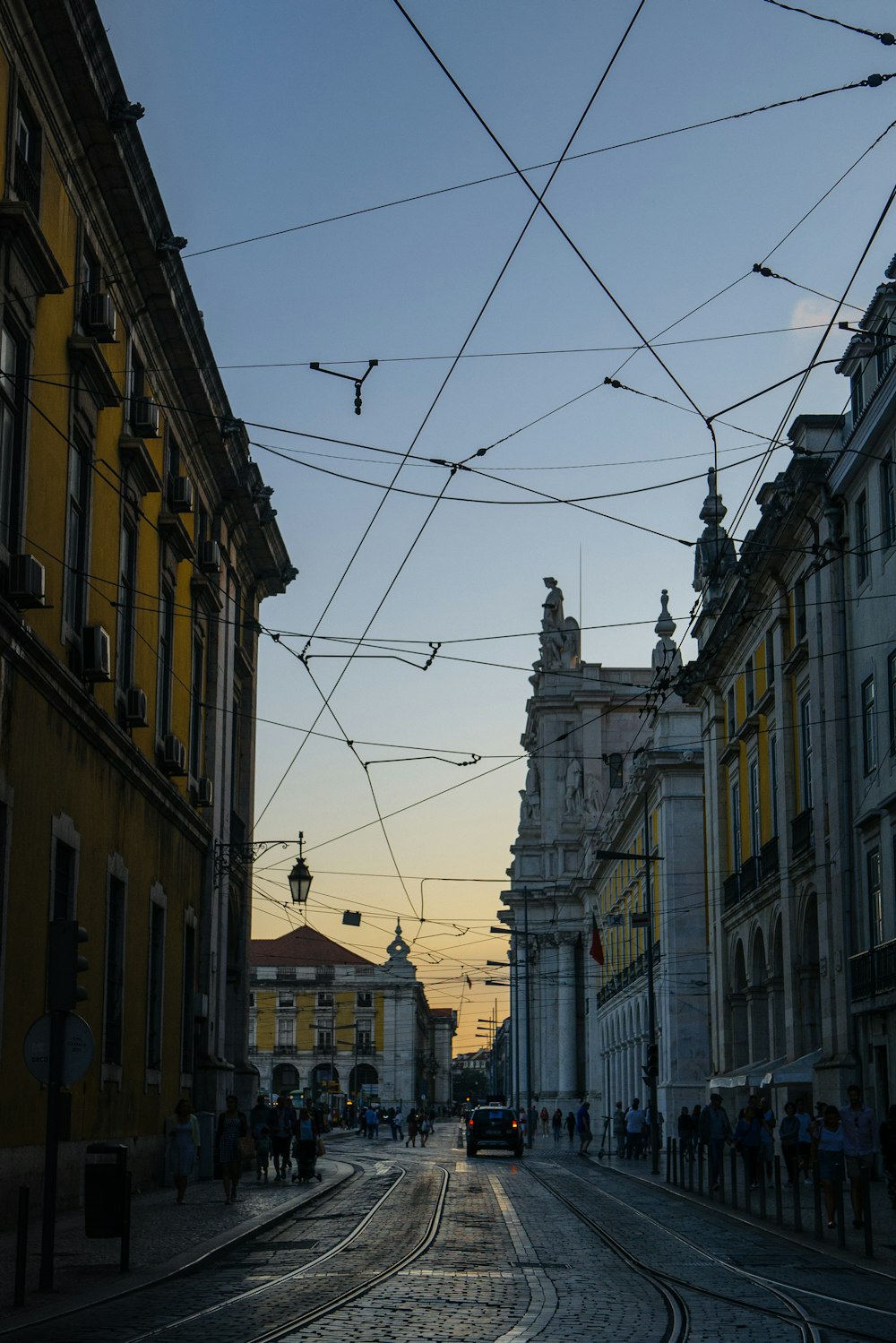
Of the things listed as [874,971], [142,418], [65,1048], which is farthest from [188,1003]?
[65,1048]

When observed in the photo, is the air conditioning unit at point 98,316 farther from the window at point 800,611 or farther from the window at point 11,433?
the window at point 800,611

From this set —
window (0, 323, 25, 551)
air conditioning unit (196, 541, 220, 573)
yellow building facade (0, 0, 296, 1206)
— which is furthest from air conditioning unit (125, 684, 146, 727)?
window (0, 323, 25, 551)

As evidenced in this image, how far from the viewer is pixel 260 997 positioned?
140625 millimetres

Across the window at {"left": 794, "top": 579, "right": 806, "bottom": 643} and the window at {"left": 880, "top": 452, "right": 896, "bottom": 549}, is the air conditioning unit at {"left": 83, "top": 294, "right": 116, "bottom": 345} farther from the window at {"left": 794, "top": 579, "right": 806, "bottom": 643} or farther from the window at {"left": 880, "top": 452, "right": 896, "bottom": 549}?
the window at {"left": 794, "top": 579, "right": 806, "bottom": 643}

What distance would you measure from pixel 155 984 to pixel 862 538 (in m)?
14.2

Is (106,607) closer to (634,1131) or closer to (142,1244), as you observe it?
(142,1244)

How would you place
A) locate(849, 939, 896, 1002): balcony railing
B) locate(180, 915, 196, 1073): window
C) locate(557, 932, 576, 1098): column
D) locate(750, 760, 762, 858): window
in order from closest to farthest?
locate(849, 939, 896, 1002): balcony railing
locate(180, 915, 196, 1073): window
locate(750, 760, 762, 858): window
locate(557, 932, 576, 1098): column

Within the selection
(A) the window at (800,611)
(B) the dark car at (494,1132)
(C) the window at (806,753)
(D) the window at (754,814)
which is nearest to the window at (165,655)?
(A) the window at (800,611)

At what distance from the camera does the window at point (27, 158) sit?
19.0 m

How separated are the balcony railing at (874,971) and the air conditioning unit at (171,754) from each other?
1167 cm

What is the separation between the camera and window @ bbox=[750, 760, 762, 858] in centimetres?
4084

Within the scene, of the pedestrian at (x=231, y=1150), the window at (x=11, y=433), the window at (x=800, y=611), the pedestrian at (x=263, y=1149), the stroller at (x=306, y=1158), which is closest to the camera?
the window at (x=11, y=433)

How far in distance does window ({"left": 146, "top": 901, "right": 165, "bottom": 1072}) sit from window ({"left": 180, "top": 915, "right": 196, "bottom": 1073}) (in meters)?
2.33

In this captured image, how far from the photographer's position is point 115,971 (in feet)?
81.1
